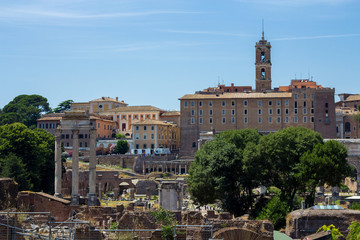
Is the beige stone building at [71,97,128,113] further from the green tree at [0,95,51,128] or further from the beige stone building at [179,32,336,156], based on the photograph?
the beige stone building at [179,32,336,156]

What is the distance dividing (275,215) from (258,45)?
266ft

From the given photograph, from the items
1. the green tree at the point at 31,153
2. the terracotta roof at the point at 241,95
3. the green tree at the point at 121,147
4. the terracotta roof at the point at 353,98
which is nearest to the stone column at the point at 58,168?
the green tree at the point at 31,153

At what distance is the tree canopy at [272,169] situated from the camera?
139 ft

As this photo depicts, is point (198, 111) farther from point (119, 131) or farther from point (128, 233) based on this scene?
point (128, 233)

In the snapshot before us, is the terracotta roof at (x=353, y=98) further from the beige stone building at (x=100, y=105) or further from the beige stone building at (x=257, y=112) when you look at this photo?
the beige stone building at (x=100, y=105)

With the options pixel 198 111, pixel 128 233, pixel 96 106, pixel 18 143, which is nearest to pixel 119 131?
pixel 96 106

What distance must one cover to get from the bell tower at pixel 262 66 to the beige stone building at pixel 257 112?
643 centimetres

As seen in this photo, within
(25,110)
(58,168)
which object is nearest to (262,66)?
(25,110)

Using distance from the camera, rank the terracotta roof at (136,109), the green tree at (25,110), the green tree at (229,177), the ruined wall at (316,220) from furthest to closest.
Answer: the terracotta roof at (136,109) → the green tree at (25,110) → the green tree at (229,177) → the ruined wall at (316,220)

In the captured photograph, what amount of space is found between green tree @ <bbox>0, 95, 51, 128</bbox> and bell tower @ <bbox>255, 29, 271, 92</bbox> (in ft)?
138

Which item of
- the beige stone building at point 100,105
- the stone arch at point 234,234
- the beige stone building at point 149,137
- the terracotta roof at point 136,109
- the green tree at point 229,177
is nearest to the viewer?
the stone arch at point 234,234

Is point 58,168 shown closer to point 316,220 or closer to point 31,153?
point 31,153

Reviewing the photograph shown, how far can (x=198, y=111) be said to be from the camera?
104750 mm

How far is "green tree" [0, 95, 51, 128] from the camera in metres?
117
